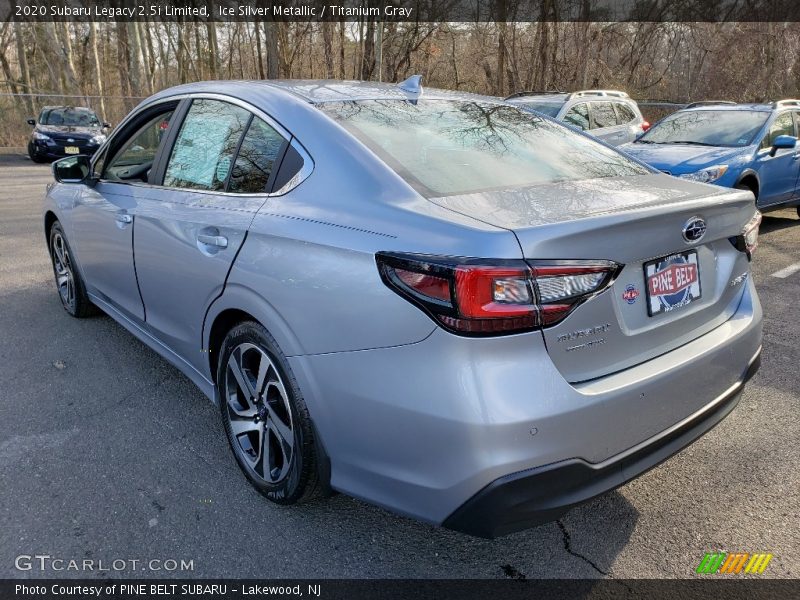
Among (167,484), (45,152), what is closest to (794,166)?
(167,484)

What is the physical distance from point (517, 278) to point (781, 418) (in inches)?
95.3

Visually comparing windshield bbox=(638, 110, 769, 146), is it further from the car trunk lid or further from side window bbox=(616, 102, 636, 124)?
the car trunk lid

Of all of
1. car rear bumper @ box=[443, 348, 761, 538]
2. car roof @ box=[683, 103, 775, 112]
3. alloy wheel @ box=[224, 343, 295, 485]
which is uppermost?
car roof @ box=[683, 103, 775, 112]

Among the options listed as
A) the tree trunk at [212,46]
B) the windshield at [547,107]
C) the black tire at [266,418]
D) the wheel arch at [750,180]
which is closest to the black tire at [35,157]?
the tree trunk at [212,46]

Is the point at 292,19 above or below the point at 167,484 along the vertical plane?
above

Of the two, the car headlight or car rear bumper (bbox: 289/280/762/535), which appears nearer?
car rear bumper (bbox: 289/280/762/535)

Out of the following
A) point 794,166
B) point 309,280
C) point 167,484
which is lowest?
point 167,484

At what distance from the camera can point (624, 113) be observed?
11.6 m

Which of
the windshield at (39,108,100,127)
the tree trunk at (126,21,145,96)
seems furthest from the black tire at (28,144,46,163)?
the tree trunk at (126,21,145,96)

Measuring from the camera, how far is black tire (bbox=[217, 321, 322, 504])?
2.31m

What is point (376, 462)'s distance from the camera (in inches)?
79.5

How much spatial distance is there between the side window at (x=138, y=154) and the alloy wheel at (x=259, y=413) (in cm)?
148

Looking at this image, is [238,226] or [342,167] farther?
[238,226]

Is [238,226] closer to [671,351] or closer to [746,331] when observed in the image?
[671,351]
